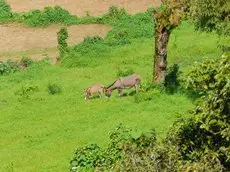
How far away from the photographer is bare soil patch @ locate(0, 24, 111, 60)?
1214 inches

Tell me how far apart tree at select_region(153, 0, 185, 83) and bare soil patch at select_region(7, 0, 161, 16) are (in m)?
13.8

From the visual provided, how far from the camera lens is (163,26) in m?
21.4

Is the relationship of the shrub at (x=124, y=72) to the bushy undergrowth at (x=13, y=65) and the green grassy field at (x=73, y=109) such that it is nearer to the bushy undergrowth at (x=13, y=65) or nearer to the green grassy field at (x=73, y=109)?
the green grassy field at (x=73, y=109)

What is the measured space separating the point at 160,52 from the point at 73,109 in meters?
3.64

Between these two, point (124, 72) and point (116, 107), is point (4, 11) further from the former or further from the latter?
point (116, 107)

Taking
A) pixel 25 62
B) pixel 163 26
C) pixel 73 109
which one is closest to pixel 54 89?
pixel 73 109

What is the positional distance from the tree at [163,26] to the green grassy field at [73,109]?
0.91 meters

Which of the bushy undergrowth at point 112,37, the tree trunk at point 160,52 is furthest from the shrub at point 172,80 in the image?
the bushy undergrowth at point 112,37

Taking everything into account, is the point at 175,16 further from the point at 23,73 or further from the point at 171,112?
the point at 23,73

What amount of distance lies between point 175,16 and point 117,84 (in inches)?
135

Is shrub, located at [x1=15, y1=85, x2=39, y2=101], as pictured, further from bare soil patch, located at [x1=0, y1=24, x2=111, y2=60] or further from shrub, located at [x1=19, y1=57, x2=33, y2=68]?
bare soil patch, located at [x1=0, y1=24, x2=111, y2=60]

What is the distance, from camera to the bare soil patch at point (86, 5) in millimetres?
36156

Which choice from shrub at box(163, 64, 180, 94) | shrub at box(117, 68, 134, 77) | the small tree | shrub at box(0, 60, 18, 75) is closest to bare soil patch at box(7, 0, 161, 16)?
the small tree

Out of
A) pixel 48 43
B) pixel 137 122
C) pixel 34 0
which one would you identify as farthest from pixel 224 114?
pixel 34 0
